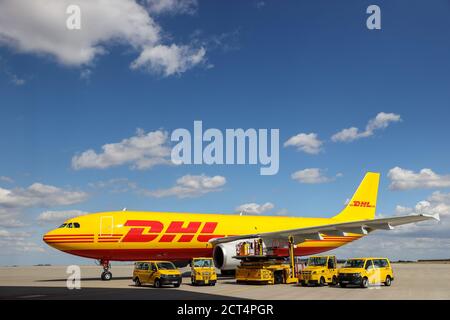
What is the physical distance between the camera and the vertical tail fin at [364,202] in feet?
161

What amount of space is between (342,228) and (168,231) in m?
12.7

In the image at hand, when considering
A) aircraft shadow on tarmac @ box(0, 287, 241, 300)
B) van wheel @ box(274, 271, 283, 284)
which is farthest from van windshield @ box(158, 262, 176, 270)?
van wheel @ box(274, 271, 283, 284)

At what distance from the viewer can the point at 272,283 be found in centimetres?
2917

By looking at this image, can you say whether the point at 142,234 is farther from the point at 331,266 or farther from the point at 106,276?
the point at 331,266

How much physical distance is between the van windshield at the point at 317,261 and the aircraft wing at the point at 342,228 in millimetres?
3494

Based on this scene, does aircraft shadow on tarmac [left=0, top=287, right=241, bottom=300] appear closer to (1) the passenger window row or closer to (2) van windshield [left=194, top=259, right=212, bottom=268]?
(2) van windshield [left=194, top=259, right=212, bottom=268]

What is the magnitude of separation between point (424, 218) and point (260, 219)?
16.2 meters

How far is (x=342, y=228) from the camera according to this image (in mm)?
32438

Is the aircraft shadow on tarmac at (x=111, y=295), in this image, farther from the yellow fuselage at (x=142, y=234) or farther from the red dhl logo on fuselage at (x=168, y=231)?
the red dhl logo on fuselage at (x=168, y=231)

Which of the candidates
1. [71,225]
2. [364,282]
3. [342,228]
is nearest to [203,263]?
[364,282]

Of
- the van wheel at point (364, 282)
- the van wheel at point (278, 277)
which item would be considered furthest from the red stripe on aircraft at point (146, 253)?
the van wheel at point (364, 282)

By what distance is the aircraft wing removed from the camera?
2988 cm

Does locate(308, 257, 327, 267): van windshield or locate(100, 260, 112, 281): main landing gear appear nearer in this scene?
locate(308, 257, 327, 267): van windshield
